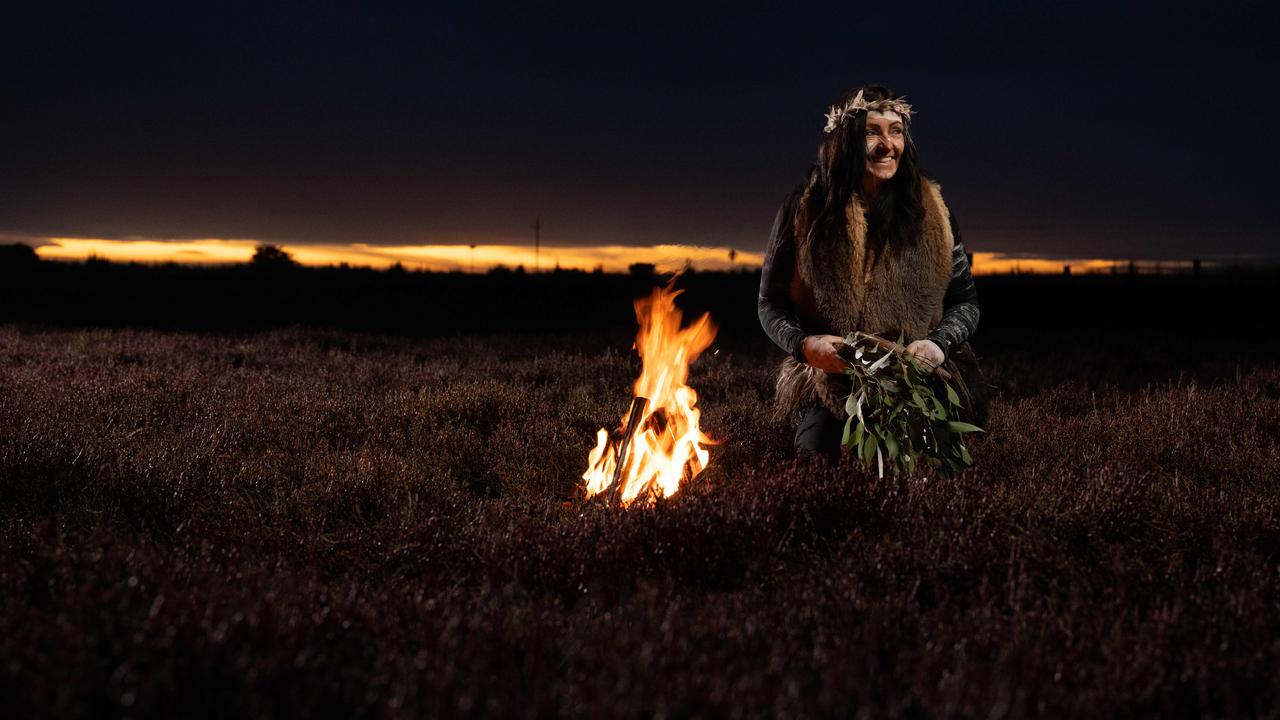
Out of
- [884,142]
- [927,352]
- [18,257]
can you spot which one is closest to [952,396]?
[927,352]

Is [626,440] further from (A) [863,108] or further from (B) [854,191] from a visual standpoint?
(A) [863,108]

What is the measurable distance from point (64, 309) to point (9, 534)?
43.2 ft

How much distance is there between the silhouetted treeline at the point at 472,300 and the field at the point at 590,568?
7.38 metres

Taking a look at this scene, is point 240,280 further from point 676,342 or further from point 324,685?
point 324,685

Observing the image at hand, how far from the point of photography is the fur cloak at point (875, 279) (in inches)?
141

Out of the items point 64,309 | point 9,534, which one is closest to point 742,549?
point 9,534

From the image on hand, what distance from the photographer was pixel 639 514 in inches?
115

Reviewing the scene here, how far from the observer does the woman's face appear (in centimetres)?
346

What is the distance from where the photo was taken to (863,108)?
344 cm

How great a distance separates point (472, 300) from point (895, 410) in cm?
1621

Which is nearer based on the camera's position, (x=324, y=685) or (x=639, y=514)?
(x=324, y=685)

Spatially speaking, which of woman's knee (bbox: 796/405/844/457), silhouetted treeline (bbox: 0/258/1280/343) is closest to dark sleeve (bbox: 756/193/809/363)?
woman's knee (bbox: 796/405/844/457)

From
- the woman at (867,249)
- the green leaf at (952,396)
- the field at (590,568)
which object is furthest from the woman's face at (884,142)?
the field at (590,568)

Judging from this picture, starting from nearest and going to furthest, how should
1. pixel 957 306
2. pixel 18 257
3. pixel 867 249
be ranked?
1. pixel 867 249
2. pixel 957 306
3. pixel 18 257
